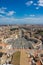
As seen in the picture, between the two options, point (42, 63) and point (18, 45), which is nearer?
point (42, 63)

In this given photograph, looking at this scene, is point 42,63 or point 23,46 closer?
point 42,63

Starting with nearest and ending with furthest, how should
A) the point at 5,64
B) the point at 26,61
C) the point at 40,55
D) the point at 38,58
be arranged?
1. the point at 5,64
2. the point at 26,61
3. the point at 38,58
4. the point at 40,55

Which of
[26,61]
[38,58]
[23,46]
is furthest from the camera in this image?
[23,46]

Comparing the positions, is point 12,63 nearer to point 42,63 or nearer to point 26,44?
point 42,63

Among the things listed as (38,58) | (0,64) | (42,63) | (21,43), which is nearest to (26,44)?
(21,43)

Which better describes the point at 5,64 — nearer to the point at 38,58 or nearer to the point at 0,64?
the point at 0,64

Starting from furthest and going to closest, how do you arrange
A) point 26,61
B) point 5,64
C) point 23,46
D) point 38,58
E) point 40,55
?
point 23,46 → point 40,55 → point 38,58 → point 26,61 → point 5,64

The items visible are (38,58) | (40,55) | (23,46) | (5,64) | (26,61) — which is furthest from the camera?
(23,46)

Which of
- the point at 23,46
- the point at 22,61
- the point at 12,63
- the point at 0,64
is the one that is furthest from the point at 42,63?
the point at 23,46
